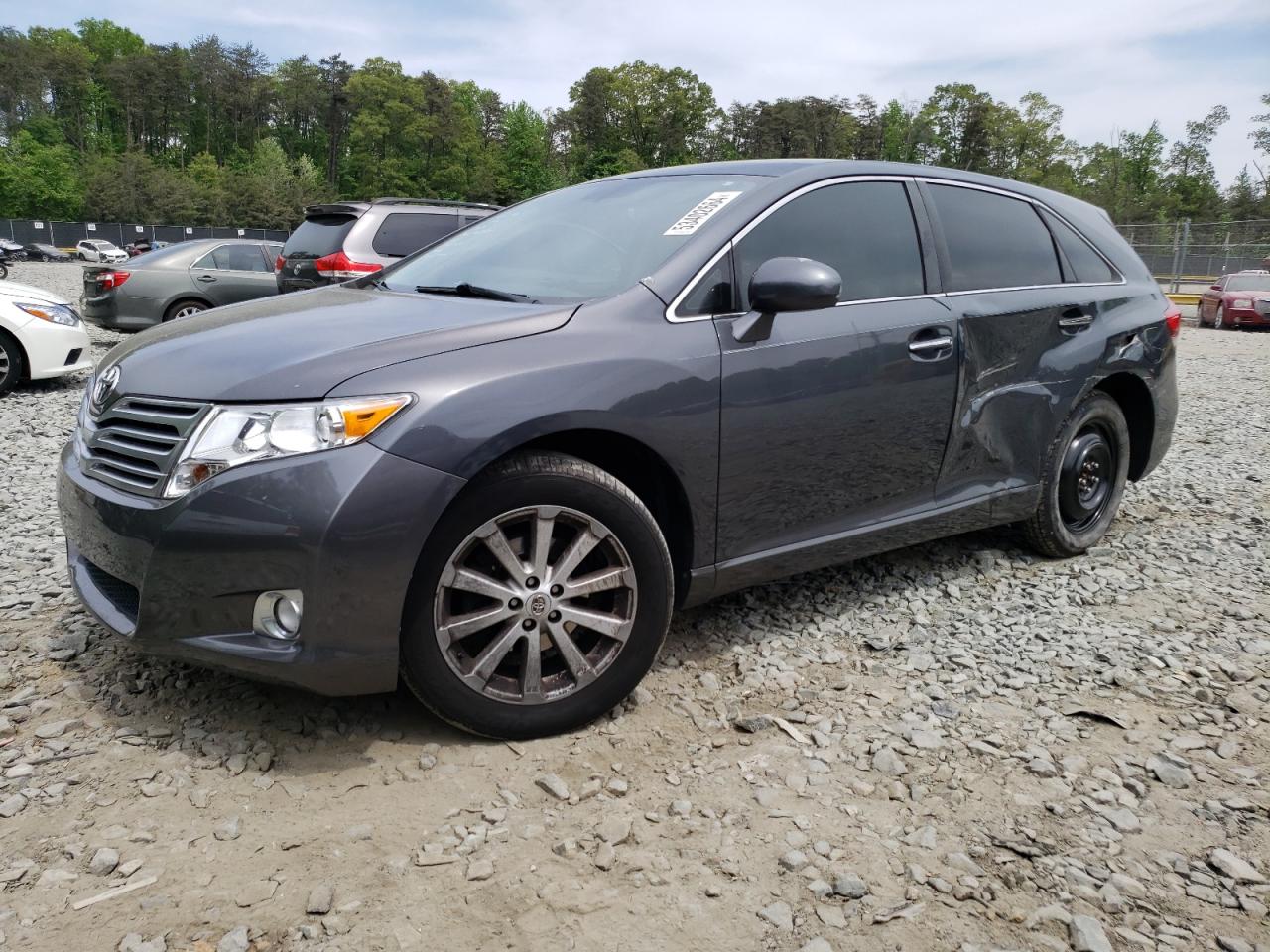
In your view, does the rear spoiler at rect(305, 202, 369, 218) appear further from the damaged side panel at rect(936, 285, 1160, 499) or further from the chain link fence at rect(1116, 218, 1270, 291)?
the chain link fence at rect(1116, 218, 1270, 291)

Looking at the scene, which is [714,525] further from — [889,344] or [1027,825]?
[1027,825]

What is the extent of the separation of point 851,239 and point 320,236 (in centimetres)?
774

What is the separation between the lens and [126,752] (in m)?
2.74

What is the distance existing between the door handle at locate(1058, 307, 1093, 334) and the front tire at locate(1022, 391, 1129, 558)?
0.34 meters

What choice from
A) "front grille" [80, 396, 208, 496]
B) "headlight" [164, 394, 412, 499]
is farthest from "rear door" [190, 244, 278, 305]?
"headlight" [164, 394, 412, 499]

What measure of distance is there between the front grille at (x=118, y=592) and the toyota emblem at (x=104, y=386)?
0.48 metres

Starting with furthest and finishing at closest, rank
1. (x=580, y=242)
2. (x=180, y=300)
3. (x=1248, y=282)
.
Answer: (x=1248, y=282) → (x=180, y=300) → (x=580, y=242)

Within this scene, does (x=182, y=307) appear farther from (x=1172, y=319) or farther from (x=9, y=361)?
(x=1172, y=319)

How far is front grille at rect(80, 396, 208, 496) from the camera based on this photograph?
2.57 meters

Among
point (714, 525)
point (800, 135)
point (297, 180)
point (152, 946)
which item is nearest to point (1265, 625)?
point (714, 525)

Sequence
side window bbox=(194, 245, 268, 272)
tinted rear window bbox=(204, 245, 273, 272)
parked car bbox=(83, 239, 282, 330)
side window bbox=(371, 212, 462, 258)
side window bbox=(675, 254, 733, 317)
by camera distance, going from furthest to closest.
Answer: tinted rear window bbox=(204, 245, 273, 272)
side window bbox=(194, 245, 268, 272)
parked car bbox=(83, 239, 282, 330)
side window bbox=(371, 212, 462, 258)
side window bbox=(675, 254, 733, 317)

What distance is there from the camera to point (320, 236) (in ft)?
33.0

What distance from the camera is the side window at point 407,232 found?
1001cm

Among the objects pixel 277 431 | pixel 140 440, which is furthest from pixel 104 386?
pixel 277 431
